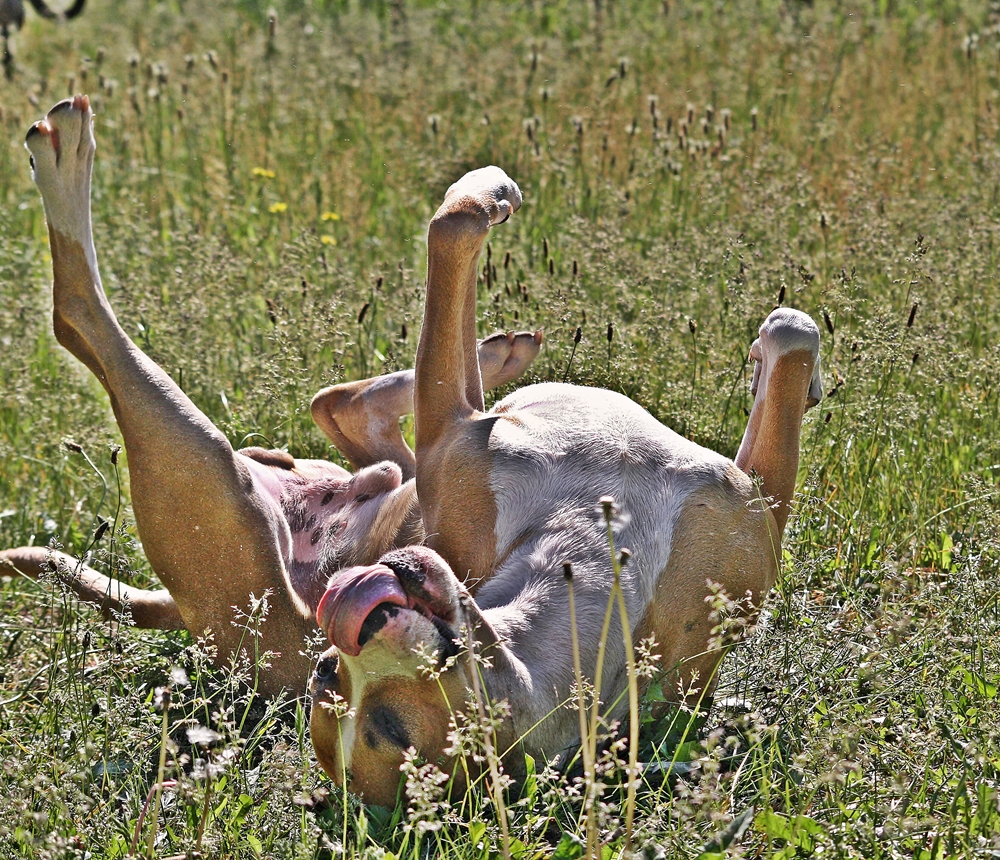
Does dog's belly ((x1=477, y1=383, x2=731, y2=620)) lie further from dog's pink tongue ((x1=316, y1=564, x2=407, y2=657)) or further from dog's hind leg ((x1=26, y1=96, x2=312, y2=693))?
dog's hind leg ((x1=26, y1=96, x2=312, y2=693))

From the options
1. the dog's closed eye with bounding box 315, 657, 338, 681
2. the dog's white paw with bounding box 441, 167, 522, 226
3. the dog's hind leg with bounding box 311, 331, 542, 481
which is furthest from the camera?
the dog's hind leg with bounding box 311, 331, 542, 481

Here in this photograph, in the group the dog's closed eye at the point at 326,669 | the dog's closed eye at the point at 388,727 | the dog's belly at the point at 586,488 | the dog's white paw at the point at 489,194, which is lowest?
the dog's closed eye at the point at 388,727

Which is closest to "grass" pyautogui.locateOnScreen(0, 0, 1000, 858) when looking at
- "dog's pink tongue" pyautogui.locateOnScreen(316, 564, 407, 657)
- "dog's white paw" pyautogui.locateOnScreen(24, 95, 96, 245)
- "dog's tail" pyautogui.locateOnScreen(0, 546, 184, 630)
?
"dog's tail" pyautogui.locateOnScreen(0, 546, 184, 630)

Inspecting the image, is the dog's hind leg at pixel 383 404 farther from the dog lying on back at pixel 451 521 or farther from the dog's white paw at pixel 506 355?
the dog lying on back at pixel 451 521

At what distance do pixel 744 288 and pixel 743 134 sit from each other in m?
2.56

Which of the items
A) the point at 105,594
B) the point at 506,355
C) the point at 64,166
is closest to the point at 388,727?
the point at 105,594

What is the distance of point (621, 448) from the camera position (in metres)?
3.42

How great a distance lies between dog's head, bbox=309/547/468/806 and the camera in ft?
8.42

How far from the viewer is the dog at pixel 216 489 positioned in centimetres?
353

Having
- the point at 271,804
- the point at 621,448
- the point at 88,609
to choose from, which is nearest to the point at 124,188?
the point at 88,609

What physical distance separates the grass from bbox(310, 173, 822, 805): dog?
0.17m

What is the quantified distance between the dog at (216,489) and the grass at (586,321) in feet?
0.54

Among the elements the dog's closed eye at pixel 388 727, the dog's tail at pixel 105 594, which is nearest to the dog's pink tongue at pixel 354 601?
the dog's closed eye at pixel 388 727

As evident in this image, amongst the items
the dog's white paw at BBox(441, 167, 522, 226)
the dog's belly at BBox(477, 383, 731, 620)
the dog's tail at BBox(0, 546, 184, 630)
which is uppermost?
the dog's white paw at BBox(441, 167, 522, 226)
